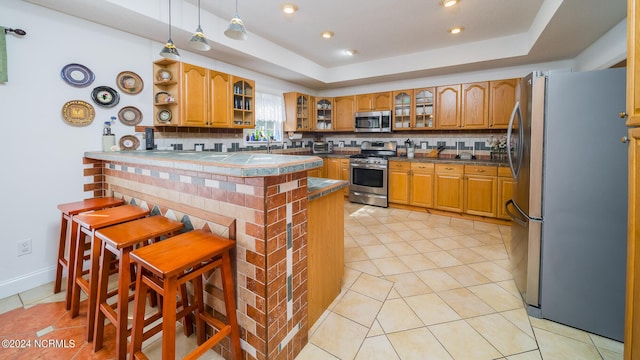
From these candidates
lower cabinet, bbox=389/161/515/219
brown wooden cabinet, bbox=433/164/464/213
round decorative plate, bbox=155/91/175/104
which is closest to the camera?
round decorative plate, bbox=155/91/175/104

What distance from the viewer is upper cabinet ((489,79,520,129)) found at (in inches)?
163

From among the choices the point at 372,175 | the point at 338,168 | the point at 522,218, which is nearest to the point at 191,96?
the point at 338,168

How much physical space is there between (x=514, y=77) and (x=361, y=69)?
2.45 meters

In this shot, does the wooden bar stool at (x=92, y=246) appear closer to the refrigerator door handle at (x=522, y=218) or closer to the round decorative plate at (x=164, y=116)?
the round decorative plate at (x=164, y=116)

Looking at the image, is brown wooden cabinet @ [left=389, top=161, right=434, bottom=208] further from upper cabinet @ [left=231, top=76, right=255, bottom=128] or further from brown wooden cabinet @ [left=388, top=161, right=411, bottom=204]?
upper cabinet @ [left=231, top=76, right=255, bottom=128]

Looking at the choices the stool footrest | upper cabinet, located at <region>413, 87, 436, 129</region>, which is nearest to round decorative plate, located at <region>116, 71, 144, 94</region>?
the stool footrest

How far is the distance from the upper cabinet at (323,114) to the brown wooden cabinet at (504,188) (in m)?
3.25

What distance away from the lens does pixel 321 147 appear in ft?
19.6

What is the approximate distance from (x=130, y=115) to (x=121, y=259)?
214 centimetres

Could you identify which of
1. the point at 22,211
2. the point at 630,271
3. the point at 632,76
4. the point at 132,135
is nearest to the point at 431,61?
the point at 632,76

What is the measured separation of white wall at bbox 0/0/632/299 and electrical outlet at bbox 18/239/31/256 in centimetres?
3

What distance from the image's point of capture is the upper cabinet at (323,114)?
228 inches

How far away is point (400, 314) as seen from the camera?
196 centimetres

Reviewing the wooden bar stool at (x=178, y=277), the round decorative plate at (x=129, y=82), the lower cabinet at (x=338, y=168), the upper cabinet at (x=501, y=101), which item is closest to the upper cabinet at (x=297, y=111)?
the lower cabinet at (x=338, y=168)
